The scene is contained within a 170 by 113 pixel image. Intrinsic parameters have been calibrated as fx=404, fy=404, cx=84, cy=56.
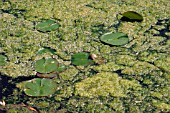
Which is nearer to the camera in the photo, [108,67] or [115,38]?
[108,67]

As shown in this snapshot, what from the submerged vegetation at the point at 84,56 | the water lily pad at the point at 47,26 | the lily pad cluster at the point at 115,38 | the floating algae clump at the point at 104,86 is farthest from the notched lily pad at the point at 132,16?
the floating algae clump at the point at 104,86

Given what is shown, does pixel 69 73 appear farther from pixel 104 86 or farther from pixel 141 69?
pixel 141 69

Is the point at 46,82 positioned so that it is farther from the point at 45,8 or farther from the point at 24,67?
the point at 45,8

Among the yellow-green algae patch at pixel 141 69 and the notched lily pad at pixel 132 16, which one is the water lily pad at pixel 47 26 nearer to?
the notched lily pad at pixel 132 16

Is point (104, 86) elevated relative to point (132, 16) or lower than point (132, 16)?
lower

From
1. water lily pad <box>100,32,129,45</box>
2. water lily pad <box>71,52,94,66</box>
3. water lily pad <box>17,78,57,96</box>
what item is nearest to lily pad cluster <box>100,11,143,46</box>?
water lily pad <box>100,32,129,45</box>

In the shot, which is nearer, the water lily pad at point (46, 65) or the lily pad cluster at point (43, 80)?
the lily pad cluster at point (43, 80)

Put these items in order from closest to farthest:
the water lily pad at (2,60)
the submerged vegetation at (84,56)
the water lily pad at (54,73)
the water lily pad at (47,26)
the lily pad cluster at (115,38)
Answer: the submerged vegetation at (84,56)
the water lily pad at (54,73)
the water lily pad at (2,60)
the lily pad cluster at (115,38)
the water lily pad at (47,26)

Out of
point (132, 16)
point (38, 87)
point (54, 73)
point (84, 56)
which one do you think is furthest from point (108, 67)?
point (132, 16)

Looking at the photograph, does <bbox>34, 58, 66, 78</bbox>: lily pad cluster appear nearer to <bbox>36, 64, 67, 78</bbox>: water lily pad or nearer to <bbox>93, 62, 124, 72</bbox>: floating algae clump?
<bbox>36, 64, 67, 78</bbox>: water lily pad
